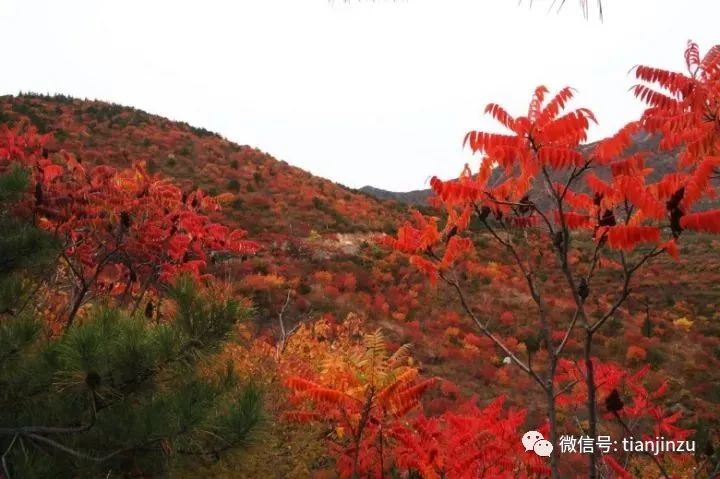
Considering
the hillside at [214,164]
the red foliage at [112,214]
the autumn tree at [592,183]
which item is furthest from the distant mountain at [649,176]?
the autumn tree at [592,183]

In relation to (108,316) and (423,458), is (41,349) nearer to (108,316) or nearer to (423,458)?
(108,316)

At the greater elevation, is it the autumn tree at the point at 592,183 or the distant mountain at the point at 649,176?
the distant mountain at the point at 649,176

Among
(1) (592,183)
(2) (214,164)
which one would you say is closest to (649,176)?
(2) (214,164)

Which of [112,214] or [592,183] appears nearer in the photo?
[592,183]

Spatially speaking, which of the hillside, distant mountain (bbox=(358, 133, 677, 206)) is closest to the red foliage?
the hillside

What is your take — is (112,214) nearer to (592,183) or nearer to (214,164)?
(592,183)

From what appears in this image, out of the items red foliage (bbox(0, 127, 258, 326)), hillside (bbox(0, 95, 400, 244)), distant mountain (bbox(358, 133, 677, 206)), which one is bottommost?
red foliage (bbox(0, 127, 258, 326))

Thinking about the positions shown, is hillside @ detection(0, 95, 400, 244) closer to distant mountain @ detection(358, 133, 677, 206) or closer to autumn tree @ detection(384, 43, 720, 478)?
distant mountain @ detection(358, 133, 677, 206)

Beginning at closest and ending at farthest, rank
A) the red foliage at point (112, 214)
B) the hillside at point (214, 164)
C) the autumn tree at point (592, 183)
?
the autumn tree at point (592, 183)
the red foliage at point (112, 214)
the hillside at point (214, 164)

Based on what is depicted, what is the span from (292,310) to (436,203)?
31.2 ft

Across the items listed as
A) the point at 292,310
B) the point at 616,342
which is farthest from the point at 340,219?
the point at 616,342

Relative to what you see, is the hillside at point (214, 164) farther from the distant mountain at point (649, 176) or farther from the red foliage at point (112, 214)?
the distant mountain at point (649, 176)

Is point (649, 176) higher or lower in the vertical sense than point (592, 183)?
higher

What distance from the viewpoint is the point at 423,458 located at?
471cm
